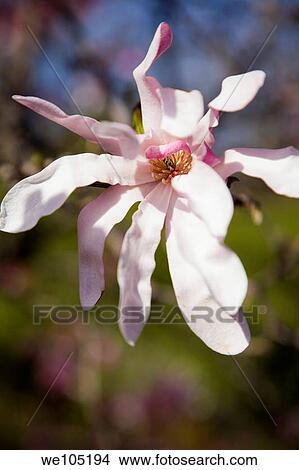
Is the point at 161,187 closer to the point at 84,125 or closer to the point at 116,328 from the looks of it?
the point at 84,125

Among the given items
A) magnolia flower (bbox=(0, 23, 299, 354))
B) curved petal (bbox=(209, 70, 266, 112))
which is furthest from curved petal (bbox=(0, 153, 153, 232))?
curved petal (bbox=(209, 70, 266, 112))

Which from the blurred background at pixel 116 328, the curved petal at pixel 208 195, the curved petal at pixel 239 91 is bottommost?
the blurred background at pixel 116 328

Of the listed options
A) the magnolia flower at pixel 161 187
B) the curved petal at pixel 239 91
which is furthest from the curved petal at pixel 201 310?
the curved petal at pixel 239 91

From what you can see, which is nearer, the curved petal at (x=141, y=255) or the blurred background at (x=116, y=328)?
the curved petal at (x=141, y=255)

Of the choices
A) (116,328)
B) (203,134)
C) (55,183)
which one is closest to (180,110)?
(203,134)

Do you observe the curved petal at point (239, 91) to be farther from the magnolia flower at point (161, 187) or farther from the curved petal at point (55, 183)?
the curved petal at point (55, 183)

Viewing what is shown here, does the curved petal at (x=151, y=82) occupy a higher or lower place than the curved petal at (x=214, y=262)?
higher
